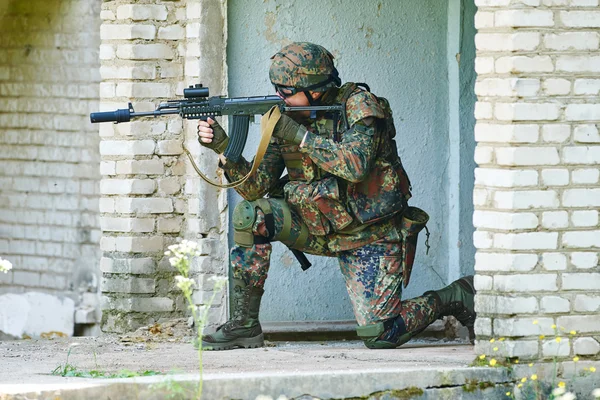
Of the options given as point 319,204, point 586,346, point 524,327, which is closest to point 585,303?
point 586,346

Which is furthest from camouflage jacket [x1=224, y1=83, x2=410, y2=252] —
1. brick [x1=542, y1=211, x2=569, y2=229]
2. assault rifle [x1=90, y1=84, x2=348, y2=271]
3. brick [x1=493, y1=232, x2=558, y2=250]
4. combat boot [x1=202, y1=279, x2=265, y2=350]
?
brick [x1=542, y1=211, x2=569, y2=229]

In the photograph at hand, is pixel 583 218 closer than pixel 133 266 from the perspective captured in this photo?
Yes

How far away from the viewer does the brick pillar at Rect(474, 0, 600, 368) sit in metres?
5.21

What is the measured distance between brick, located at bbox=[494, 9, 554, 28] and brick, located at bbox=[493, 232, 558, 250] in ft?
2.94

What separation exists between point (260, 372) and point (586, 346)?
143 cm

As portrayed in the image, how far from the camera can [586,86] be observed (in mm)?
5258

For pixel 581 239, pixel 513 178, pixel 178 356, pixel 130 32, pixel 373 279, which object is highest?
pixel 130 32

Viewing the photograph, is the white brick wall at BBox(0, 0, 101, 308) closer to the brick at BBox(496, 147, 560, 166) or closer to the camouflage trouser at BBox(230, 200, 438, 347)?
the camouflage trouser at BBox(230, 200, 438, 347)

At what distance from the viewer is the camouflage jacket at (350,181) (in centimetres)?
589

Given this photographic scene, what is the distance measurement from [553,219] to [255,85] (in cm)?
227

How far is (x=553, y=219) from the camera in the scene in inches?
208

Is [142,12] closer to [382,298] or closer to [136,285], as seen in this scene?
[136,285]

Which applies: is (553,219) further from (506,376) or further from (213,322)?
(213,322)

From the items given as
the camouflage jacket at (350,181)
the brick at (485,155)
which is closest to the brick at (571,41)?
the brick at (485,155)
